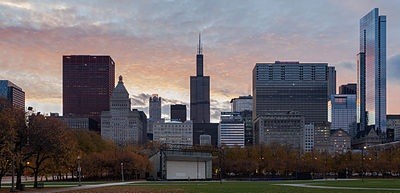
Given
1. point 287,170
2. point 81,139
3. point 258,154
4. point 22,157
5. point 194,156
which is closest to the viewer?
point 22,157

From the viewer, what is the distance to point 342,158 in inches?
5876

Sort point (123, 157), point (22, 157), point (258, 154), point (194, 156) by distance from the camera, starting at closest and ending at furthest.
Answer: point (22, 157)
point (123, 157)
point (194, 156)
point (258, 154)

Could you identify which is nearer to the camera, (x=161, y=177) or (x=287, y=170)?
(x=161, y=177)

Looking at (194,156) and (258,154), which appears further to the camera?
(258,154)

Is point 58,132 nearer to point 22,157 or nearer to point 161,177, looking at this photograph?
point 22,157

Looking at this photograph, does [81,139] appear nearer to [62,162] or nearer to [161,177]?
[161,177]

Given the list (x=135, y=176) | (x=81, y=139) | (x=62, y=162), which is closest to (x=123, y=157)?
(x=135, y=176)

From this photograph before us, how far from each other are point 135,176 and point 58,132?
4739 centimetres

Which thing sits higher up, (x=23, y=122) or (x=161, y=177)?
(x=23, y=122)

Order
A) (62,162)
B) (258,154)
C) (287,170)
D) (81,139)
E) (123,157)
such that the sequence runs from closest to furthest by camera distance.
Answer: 1. (62,162)
2. (123,157)
3. (81,139)
4. (287,170)
5. (258,154)

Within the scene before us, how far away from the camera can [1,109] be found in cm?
6469

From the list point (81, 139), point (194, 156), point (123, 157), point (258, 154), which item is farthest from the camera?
point (258, 154)

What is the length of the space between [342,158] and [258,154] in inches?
848

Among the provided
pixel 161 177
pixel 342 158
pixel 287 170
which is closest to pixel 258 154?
pixel 287 170
